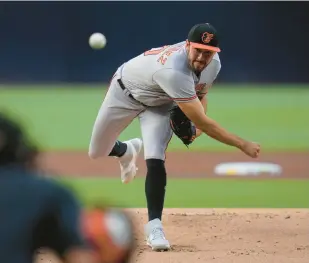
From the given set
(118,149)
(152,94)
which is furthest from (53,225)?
(118,149)

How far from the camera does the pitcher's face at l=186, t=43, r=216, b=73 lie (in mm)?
4984

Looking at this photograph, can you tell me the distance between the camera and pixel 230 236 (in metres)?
5.64

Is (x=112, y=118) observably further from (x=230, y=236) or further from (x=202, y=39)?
(x=230, y=236)

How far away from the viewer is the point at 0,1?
17312 millimetres

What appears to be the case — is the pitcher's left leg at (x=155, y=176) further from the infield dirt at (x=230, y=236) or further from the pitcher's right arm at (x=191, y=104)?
the pitcher's right arm at (x=191, y=104)

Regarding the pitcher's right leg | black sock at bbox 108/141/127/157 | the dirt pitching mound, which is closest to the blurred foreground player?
the dirt pitching mound

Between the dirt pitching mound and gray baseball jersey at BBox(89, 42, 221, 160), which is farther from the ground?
gray baseball jersey at BBox(89, 42, 221, 160)

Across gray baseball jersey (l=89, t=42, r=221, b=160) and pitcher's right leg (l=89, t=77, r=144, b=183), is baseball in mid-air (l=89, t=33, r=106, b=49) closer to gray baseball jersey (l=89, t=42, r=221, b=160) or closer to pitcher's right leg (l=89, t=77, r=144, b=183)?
pitcher's right leg (l=89, t=77, r=144, b=183)

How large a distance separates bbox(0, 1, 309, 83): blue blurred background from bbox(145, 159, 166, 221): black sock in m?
11.9

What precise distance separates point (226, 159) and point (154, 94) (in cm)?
459

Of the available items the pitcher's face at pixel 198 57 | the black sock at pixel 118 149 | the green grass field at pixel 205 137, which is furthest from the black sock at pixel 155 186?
the black sock at pixel 118 149

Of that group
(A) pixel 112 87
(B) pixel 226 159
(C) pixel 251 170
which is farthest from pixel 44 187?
(B) pixel 226 159

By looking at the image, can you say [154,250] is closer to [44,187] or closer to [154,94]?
[154,94]

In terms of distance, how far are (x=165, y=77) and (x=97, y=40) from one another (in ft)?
38.8
